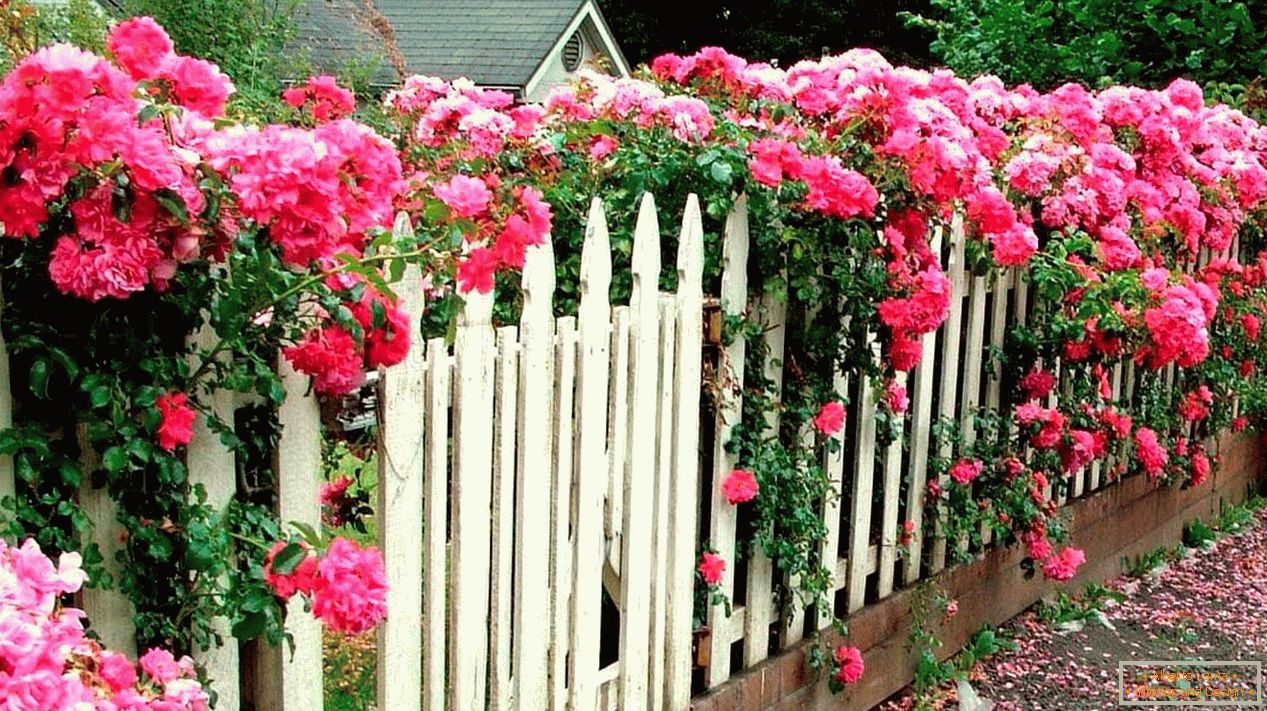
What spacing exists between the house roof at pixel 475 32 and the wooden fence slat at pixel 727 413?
21.6 m

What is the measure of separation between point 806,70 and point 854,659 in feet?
5.70

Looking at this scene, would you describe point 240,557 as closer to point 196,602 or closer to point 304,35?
point 196,602

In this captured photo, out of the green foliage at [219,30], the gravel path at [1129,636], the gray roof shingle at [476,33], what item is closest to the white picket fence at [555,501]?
the gravel path at [1129,636]

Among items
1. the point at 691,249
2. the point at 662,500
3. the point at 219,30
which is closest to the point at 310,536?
the point at 662,500

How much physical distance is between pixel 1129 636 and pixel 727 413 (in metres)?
2.40

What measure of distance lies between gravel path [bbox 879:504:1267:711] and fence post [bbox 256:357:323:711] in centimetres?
245

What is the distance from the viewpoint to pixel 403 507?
2.70 m

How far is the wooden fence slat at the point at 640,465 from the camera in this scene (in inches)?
130

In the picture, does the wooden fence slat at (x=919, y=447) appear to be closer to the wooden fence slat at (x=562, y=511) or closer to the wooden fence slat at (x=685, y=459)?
the wooden fence slat at (x=685, y=459)

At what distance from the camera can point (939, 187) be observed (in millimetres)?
3801

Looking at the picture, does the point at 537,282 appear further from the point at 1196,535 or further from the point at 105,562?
the point at 1196,535

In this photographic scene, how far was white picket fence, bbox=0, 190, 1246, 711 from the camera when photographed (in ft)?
8.38

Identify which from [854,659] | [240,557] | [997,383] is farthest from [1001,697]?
[240,557]

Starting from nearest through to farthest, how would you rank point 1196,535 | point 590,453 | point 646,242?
1. point 590,453
2. point 646,242
3. point 1196,535
